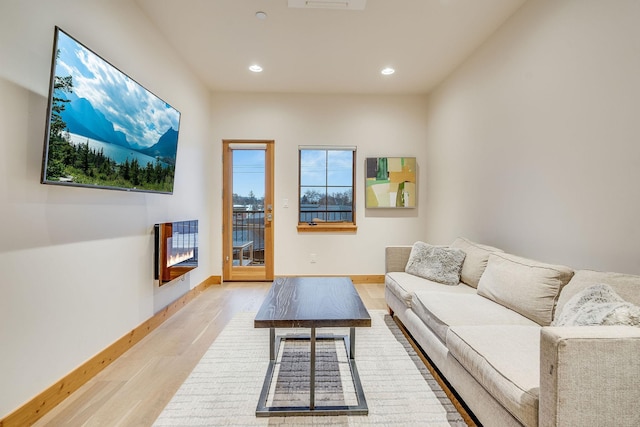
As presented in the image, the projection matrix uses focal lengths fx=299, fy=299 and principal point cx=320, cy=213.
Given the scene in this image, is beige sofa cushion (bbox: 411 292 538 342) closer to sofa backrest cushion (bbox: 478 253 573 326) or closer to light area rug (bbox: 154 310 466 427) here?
sofa backrest cushion (bbox: 478 253 573 326)

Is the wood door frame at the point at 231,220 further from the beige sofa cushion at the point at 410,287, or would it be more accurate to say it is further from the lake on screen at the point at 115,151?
the beige sofa cushion at the point at 410,287

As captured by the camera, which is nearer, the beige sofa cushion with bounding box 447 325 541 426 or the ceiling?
the beige sofa cushion with bounding box 447 325 541 426

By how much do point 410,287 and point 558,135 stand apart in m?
1.60

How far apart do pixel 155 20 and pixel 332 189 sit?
9.49 ft

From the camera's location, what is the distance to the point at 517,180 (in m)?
2.58

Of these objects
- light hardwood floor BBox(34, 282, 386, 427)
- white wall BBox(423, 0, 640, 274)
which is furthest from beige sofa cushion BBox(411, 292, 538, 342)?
light hardwood floor BBox(34, 282, 386, 427)

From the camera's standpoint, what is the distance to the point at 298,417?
1.63 metres

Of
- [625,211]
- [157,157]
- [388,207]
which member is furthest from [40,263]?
[388,207]

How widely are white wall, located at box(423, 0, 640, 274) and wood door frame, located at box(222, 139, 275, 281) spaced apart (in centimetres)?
265

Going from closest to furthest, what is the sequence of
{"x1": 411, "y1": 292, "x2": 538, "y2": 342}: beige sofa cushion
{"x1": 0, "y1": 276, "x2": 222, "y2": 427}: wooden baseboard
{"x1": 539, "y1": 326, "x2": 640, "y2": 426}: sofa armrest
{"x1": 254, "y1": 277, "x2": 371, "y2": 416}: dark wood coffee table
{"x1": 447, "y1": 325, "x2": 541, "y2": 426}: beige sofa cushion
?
{"x1": 539, "y1": 326, "x2": 640, "y2": 426}: sofa armrest < {"x1": 447, "y1": 325, "x2": 541, "y2": 426}: beige sofa cushion < {"x1": 0, "y1": 276, "x2": 222, "y2": 427}: wooden baseboard < {"x1": 254, "y1": 277, "x2": 371, "y2": 416}: dark wood coffee table < {"x1": 411, "y1": 292, "x2": 538, "y2": 342}: beige sofa cushion

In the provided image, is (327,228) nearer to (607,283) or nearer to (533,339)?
(533,339)

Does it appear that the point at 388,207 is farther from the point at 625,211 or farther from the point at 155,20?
the point at 155,20

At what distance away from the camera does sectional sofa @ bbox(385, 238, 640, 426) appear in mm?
1019

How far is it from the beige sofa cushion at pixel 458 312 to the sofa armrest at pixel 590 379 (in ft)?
2.50
